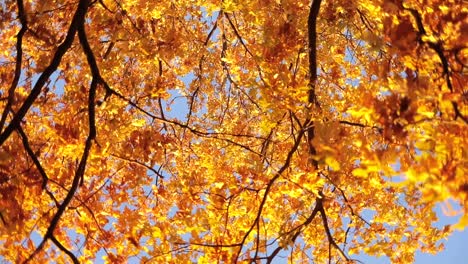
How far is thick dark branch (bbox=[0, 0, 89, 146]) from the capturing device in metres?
3.51

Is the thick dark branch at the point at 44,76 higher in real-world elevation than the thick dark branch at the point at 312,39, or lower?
lower

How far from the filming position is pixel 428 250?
5.46 metres

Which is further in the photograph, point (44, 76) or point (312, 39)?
point (312, 39)

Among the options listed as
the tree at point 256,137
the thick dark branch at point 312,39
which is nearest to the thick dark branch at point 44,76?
the tree at point 256,137

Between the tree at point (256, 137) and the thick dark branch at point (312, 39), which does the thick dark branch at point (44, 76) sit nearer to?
the tree at point (256, 137)

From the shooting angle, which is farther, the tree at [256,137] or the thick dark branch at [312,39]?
the thick dark branch at [312,39]

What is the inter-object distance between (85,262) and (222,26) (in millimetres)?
4526

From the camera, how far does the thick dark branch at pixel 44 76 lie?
351 centimetres

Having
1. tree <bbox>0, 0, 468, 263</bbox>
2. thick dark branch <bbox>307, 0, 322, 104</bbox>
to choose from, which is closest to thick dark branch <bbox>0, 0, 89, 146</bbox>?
tree <bbox>0, 0, 468, 263</bbox>

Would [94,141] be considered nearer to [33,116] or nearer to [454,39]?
[33,116]

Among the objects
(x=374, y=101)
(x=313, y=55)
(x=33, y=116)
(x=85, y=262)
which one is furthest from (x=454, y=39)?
(x=33, y=116)

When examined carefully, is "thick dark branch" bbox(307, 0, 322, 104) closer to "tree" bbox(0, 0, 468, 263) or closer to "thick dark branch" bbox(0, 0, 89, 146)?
"tree" bbox(0, 0, 468, 263)

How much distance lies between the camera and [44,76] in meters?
3.67

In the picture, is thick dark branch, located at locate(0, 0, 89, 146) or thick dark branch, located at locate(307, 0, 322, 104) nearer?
thick dark branch, located at locate(0, 0, 89, 146)
